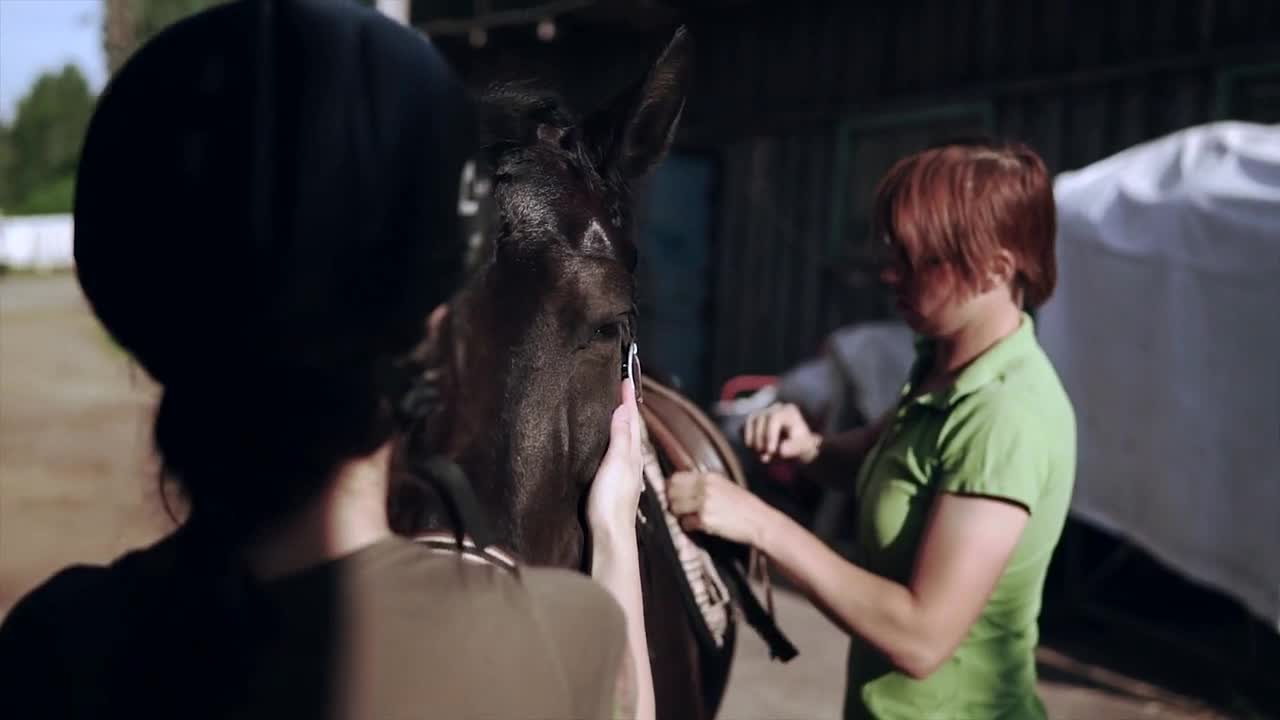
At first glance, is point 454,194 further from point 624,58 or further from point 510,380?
point 624,58

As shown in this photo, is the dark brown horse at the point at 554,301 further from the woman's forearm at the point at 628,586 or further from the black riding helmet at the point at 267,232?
the black riding helmet at the point at 267,232

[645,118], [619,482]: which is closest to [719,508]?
[645,118]

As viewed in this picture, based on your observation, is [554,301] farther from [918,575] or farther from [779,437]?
[779,437]

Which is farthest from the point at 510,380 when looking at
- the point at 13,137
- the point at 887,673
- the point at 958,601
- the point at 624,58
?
the point at 13,137

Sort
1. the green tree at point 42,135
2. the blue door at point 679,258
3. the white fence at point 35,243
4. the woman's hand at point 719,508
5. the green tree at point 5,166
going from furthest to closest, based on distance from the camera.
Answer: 1. the green tree at point 42,135
2. the green tree at point 5,166
3. the white fence at point 35,243
4. the blue door at point 679,258
5. the woman's hand at point 719,508

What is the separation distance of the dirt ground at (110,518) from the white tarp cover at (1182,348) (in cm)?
61

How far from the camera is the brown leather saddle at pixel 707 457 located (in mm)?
1993

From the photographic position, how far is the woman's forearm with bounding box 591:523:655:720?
884 mm

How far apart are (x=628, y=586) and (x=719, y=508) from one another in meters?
0.79

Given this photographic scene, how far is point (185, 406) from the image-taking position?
75 centimetres

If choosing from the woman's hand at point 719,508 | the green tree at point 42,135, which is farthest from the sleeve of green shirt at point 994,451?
the green tree at point 42,135

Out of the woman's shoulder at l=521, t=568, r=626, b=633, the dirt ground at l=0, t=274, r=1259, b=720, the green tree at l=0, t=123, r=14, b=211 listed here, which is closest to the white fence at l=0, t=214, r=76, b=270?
the green tree at l=0, t=123, r=14, b=211

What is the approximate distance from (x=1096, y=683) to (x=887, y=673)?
2.85m

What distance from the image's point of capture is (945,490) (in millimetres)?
1604
